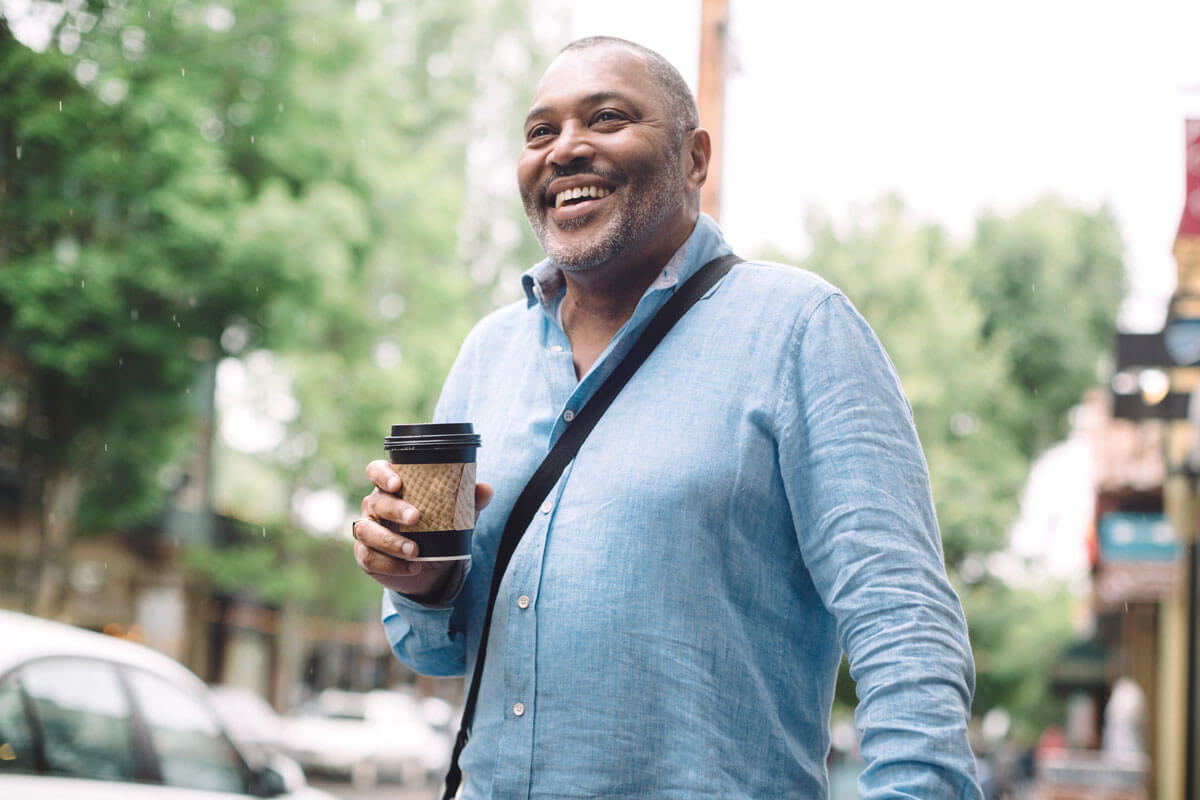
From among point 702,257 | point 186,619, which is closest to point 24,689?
point 702,257

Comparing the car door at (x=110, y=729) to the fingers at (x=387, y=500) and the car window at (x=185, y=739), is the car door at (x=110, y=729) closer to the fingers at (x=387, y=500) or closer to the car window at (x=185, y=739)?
the car window at (x=185, y=739)

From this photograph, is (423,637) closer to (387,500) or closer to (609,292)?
(387,500)

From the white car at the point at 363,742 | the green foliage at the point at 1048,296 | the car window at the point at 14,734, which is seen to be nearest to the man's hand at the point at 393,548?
the car window at the point at 14,734

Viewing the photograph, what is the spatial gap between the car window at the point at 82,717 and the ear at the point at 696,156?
365 cm

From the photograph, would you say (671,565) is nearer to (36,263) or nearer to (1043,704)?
(36,263)

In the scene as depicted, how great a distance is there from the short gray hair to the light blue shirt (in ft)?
1.15

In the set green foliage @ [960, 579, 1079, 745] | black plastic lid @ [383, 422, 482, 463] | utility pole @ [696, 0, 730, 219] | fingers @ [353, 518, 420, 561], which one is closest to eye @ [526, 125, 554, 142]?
black plastic lid @ [383, 422, 482, 463]

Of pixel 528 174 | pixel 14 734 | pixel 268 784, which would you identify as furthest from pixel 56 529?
pixel 528 174

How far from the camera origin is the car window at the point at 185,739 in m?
5.25

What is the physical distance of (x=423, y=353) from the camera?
20844mm

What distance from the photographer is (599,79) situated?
2.13m

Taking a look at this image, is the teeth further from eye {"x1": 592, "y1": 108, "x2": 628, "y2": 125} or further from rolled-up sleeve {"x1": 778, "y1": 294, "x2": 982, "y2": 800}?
rolled-up sleeve {"x1": 778, "y1": 294, "x2": 982, "y2": 800}

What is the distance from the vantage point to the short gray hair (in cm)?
218

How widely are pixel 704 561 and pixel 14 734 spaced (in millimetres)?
3793
